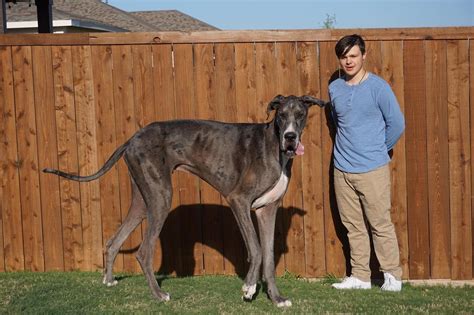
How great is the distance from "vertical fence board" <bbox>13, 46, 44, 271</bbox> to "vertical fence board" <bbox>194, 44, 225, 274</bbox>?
1.80 metres

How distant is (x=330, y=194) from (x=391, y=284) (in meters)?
1.16

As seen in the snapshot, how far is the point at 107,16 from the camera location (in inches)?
755

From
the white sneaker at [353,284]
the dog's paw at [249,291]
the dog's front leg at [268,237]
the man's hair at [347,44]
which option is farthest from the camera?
the white sneaker at [353,284]

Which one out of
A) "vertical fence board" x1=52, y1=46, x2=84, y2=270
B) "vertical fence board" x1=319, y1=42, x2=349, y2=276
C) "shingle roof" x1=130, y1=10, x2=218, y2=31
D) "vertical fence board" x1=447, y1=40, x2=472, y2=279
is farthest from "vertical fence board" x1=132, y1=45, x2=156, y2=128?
"shingle roof" x1=130, y1=10, x2=218, y2=31

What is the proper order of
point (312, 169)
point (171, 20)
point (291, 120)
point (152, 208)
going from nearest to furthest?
point (291, 120) → point (152, 208) → point (312, 169) → point (171, 20)

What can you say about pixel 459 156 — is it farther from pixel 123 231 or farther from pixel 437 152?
pixel 123 231

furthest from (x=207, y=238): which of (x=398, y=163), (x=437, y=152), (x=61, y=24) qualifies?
(x=61, y=24)

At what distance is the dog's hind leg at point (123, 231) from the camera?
636 cm

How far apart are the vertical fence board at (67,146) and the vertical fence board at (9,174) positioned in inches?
18.9

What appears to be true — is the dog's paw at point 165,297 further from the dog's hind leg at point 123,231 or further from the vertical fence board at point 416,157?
the vertical fence board at point 416,157

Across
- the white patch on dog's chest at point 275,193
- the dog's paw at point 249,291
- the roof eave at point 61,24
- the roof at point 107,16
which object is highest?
the roof at point 107,16

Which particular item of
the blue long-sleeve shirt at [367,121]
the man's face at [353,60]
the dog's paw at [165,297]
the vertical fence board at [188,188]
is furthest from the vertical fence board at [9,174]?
the man's face at [353,60]

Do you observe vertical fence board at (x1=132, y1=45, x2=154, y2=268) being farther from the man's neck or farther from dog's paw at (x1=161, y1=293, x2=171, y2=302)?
the man's neck

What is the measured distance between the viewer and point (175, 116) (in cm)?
693
